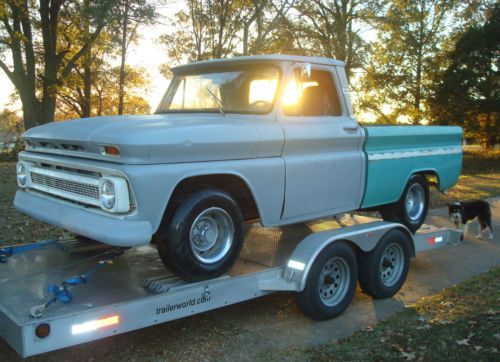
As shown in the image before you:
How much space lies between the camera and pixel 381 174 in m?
5.66

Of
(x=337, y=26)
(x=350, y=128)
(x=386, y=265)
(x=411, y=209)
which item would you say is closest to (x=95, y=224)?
(x=350, y=128)

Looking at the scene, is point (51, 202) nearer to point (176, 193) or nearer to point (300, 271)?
point (176, 193)

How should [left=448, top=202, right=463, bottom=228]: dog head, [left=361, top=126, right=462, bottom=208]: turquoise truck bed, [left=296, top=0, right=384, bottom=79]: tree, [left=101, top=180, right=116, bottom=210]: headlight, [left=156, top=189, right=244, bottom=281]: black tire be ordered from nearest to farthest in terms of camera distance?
[left=101, top=180, right=116, bottom=210]: headlight < [left=156, top=189, right=244, bottom=281]: black tire < [left=361, top=126, right=462, bottom=208]: turquoise truck bed < [left=448, top=202, right=463, bottom=228]: dog head < [left=296, top=0, right=384, bottom=79]: tree

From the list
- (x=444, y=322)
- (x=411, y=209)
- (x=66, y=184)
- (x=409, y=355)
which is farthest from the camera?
(x=411, y=209)

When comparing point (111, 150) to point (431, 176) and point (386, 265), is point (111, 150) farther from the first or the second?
point (431, 176)

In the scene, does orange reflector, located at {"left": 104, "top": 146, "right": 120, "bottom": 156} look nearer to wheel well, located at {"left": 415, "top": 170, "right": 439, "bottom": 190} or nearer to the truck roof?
the truck roof

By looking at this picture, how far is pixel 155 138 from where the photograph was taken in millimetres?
3564

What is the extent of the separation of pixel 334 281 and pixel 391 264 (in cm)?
93

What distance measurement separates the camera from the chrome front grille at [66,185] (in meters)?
3.80

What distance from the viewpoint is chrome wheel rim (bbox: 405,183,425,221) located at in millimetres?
6516

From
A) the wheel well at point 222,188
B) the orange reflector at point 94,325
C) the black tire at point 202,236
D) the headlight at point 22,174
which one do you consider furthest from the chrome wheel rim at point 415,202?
the headlight at point 22,174

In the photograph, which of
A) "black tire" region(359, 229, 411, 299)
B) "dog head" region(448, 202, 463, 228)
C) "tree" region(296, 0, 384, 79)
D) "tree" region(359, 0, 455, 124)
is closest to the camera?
"black tire" region(359, 229, 411, 299)

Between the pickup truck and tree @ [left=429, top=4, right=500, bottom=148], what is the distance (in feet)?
74.9

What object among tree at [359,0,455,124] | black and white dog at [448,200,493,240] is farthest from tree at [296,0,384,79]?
black and white dog at [448,200,493,240]
